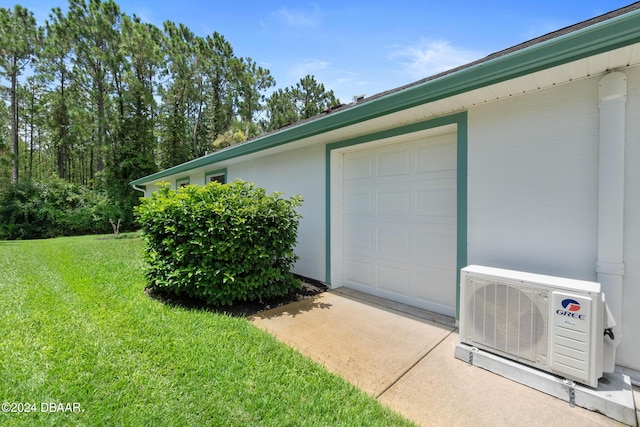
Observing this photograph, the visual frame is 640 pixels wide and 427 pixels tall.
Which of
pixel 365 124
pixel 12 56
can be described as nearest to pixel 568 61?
pixel 365 124

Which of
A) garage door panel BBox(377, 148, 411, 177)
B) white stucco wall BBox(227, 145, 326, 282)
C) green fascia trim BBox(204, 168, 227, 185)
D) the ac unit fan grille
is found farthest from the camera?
green fascia trim BBox(204, 168, 227, 185)

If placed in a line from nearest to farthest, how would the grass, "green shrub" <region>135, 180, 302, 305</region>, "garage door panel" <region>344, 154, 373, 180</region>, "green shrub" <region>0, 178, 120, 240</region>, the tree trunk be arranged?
the grass, "green shrub" <region>135, 180, 302, 305</region>, "garage door panel" <region>344, 154, 373, 180</region>, "green shrub" <region>0, 178, 120, 240</region>, the tree trunk

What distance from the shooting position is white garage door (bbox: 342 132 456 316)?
11.2ft

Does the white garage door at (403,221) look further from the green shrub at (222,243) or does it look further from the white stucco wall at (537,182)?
the green shrub at (222,243)

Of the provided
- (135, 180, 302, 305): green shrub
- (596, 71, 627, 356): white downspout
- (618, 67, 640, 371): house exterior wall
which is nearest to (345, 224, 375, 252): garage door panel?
(135, 180, 302, 305): green shrub

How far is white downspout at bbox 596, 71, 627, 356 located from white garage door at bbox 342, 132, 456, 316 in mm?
1273

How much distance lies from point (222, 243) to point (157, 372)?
1.63 metres

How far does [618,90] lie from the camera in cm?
218

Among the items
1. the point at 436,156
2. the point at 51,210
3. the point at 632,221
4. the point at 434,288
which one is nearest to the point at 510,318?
the point at 632,221

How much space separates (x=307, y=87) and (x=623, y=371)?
68.9 ft

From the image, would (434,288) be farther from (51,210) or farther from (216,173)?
(51,210)

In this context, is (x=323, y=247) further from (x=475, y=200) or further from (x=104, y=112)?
(x=104, y=112)

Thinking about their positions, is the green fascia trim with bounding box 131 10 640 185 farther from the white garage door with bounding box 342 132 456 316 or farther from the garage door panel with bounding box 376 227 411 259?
the garage door panel with bounding box 376 227 411 259

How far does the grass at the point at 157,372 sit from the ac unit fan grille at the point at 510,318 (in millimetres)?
1083
